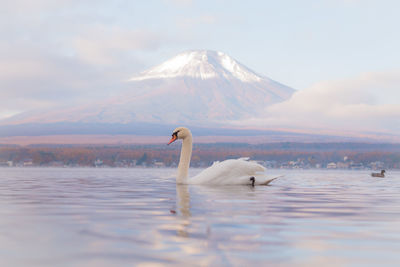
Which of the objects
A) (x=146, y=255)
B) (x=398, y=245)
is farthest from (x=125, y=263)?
(x=398, y=245)

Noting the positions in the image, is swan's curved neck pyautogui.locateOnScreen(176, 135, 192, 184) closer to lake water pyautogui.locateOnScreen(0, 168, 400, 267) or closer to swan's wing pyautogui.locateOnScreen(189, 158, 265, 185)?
swan's wing pyautogui.locateOnScreen(189, 158, 265, 185)

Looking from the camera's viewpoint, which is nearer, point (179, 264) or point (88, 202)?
point (179, 264)

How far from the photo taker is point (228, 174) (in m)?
25.2

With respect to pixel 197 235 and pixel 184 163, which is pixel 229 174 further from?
pixel 197 235

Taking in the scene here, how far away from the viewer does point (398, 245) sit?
8750mm

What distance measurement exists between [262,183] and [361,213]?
41.2ft

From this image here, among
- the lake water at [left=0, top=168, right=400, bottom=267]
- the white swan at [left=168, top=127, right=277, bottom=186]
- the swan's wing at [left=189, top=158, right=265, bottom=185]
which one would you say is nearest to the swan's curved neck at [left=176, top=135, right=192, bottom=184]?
the white swan at [left=168, top=127, right=277, bottom=186]

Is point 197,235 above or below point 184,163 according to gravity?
below

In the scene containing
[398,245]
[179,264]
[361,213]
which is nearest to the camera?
[179,264]

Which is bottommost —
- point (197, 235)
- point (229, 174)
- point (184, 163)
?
point (197, 235)

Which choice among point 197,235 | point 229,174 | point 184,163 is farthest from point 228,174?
point 197,235

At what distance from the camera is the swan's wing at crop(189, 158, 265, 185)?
24.8 meters

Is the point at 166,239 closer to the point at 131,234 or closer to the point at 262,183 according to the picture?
the point at 131,234

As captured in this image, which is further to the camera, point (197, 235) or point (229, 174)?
point (229, 174)
